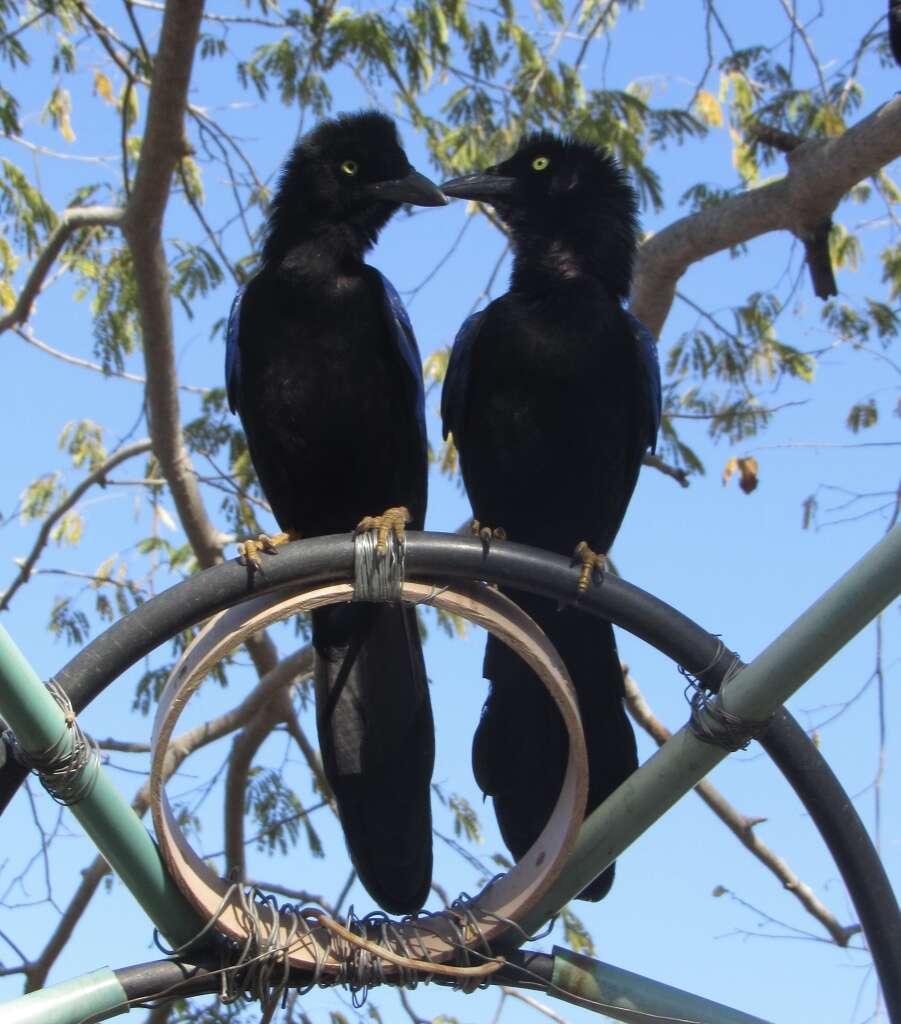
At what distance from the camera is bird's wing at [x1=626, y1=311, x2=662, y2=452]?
5.00m

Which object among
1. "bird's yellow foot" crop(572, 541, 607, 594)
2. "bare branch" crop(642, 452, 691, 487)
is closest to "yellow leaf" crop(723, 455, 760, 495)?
"bare branch" crop(642, 452, 691, 487)

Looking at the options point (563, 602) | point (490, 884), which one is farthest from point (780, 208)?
point (490, 884)

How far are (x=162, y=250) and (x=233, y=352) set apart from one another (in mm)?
2191

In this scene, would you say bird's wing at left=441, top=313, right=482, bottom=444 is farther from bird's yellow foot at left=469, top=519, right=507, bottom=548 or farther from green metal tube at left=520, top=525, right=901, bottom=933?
green metal tube at left=520, top=525, right=901, bottom=933

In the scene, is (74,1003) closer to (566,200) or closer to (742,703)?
(742,703)

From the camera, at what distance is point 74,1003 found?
2674 mm

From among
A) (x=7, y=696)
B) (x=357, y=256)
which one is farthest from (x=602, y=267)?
(x=7, y=696)

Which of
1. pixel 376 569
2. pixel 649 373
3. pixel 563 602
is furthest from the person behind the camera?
pixel 649 373

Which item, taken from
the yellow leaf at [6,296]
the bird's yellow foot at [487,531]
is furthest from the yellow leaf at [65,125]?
the bird's yellow foot at [487,531]

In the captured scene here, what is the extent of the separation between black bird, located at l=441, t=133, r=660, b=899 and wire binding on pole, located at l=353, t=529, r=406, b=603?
1147 millimetres

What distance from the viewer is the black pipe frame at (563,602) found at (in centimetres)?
291

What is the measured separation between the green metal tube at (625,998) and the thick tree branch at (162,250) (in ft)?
15.7

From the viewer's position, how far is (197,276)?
8391 millimetres

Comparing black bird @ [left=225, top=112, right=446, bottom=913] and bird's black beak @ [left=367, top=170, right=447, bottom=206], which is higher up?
bird's black beak @ [left=367, top=170, right=447, bottom=206]
